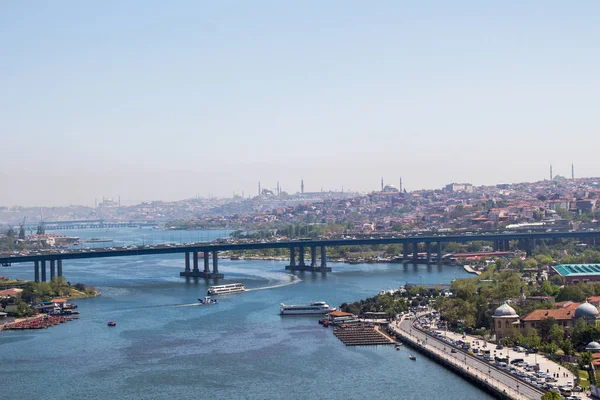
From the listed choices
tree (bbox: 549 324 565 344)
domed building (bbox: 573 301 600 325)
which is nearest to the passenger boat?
domed building (bbox: 573 301 600 325)

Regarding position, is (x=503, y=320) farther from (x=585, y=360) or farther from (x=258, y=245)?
(x=258, y=245)

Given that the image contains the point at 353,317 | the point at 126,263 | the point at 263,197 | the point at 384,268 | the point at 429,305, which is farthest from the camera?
the point at 263,197

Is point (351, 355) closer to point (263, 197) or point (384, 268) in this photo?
point (384, 268)

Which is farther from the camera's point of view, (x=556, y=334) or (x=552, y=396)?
(x=556, y=334)

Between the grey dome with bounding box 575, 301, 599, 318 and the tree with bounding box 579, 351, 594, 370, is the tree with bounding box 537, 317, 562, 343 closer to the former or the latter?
the grey dome with bounding box 575, 301, 599, 318

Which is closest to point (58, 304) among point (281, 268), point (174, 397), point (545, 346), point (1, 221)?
point (174, 397)

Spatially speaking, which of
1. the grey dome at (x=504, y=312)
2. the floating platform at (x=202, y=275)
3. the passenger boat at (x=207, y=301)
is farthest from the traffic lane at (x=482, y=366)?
the floating platform at (x=202, y=275)

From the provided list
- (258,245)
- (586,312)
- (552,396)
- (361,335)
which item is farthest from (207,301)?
(552,396)

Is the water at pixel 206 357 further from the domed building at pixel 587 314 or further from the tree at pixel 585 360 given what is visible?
the domed building at pixel 587 314
